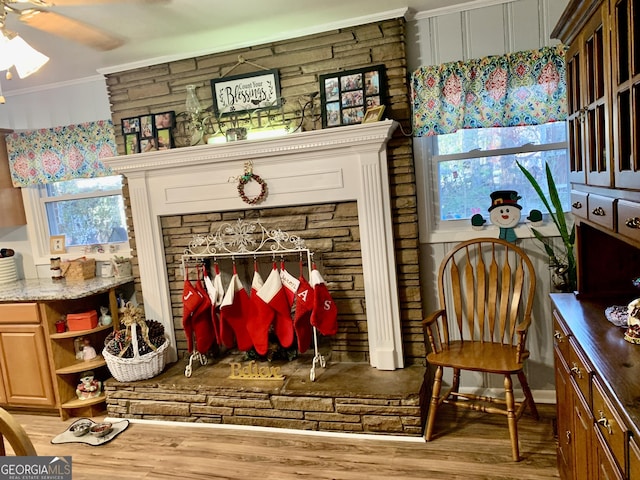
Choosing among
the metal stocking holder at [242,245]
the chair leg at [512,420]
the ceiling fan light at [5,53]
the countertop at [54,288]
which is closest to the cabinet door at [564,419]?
the chair leg at [512,420]

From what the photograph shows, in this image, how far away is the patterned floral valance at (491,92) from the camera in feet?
8.84

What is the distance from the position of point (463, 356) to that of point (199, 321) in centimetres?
165

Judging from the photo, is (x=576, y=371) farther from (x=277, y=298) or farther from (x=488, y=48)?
(x=488, y=48)

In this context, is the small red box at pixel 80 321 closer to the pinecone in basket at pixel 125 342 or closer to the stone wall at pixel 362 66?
the pinecone in basket at pixel 125 342

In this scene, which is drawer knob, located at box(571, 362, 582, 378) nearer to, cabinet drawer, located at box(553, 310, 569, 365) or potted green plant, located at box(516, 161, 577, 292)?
cabinet drawer, located at box(553, 310, 569, 365)

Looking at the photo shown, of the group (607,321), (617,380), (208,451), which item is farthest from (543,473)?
(208,451)

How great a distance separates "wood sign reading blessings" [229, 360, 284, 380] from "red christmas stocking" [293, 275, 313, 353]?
22cm

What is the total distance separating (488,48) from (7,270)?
384cm

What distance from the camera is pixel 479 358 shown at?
2.54 metres

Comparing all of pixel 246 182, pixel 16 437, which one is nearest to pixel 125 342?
pixel 246 182

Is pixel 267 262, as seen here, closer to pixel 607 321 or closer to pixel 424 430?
pixel 424 430

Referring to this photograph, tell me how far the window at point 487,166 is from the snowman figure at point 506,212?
0.12 meters

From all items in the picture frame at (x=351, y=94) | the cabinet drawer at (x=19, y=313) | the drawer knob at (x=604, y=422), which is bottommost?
the drawer knob at (x=604, y=422)

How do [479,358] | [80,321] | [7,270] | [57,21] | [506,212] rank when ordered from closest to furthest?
[57,21]
[479,358]
[506,212]
[80,321]
[7,270]
